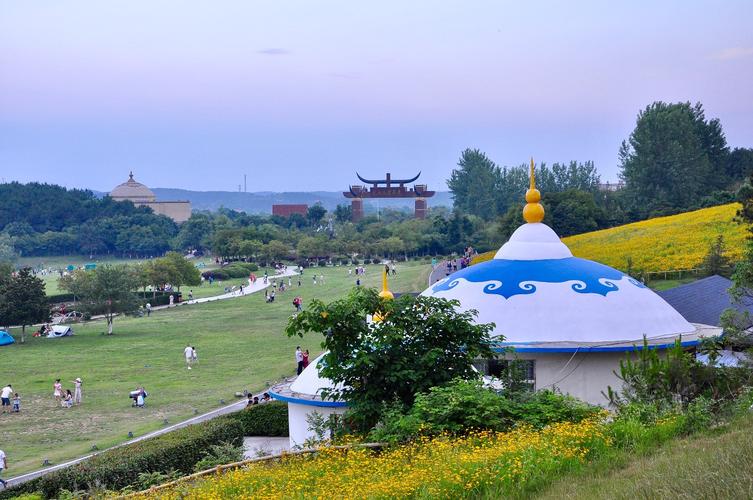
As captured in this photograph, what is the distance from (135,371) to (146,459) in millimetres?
20360

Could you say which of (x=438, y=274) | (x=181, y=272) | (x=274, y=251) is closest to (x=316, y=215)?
(x=274, y=251)

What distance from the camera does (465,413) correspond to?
520 inches

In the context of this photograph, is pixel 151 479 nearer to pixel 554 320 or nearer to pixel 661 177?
pixel 554 320

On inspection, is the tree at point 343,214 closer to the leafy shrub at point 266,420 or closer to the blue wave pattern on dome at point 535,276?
the leafy shrub at point 266,420

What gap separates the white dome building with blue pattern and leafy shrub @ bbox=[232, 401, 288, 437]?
4.63m

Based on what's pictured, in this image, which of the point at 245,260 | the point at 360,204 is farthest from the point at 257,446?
the point at 360,204

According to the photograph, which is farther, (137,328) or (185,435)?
(137,328)

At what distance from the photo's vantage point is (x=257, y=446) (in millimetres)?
20703

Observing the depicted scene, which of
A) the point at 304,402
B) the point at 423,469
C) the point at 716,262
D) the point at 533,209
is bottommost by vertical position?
the point at 304,402

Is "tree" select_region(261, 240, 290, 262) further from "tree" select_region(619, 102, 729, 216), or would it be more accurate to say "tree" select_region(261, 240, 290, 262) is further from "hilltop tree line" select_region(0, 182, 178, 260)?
"tree" select_region(619, 102, 729, 216)

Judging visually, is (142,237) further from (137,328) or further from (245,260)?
(137,328)

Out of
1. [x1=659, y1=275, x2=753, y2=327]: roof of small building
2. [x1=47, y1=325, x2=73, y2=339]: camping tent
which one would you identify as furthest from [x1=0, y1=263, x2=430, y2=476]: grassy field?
[x1=659, y1=275, x2=753, y2=327]: roof of small building

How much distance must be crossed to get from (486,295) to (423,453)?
26.6ft

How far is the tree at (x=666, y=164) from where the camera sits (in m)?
85.2
